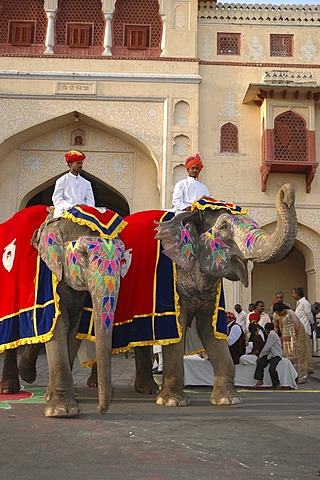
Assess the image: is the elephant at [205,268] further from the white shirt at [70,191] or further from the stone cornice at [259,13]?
the stone cornice at [259,13]

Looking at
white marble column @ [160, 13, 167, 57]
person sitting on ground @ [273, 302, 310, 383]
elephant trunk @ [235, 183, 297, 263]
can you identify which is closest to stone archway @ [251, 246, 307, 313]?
white marble column @ [160, 13, 167, 57]

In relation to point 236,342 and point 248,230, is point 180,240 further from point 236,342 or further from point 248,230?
point 236,342

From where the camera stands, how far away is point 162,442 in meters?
3.39

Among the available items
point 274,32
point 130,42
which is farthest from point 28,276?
point 274,32

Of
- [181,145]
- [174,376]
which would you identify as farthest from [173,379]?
[181,145]

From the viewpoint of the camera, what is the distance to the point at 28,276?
494 centimetres

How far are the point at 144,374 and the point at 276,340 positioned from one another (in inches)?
69.5

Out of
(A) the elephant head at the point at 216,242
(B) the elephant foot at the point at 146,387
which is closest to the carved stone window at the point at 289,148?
(B) the elephant foot at the point at 146,387

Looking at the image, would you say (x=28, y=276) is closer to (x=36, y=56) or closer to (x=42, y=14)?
(x=36, y=56)

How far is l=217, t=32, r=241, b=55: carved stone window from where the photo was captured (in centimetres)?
1502

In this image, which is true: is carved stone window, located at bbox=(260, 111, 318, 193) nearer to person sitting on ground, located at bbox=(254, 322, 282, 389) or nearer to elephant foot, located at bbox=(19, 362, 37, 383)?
person sitting on ground, located at bbox=(254, 322, 282, 389)

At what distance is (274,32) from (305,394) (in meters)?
11.4

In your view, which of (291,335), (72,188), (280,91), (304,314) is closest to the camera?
(72,188)

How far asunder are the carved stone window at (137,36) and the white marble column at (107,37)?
0.45 meters
